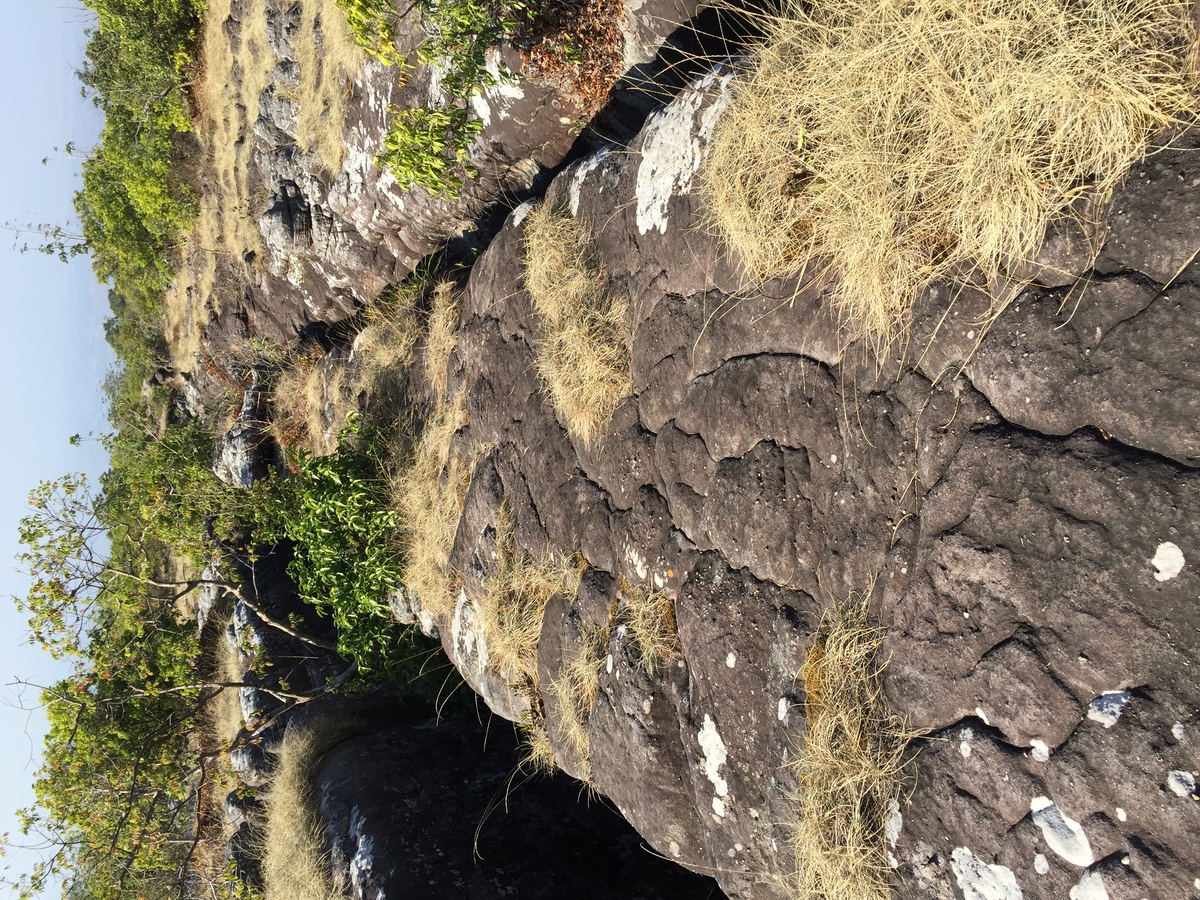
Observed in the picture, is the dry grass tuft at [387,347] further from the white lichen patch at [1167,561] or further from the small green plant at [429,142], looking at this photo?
the white lichen patch at [1167,561]

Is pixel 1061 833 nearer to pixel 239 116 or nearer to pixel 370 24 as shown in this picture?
pixel 370 24

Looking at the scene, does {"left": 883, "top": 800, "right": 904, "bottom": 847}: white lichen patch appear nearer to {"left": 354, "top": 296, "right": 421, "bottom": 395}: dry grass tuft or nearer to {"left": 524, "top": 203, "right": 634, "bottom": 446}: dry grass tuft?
{"left": 524, "top": 203, "right": 634, "bottom": 446}: dry grass tuft

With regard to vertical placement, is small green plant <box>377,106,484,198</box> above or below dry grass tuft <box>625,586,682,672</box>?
above

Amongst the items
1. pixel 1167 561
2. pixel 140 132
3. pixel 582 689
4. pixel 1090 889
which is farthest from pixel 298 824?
pixel 140 132

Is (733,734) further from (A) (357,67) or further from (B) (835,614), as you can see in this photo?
(A) (357,67)

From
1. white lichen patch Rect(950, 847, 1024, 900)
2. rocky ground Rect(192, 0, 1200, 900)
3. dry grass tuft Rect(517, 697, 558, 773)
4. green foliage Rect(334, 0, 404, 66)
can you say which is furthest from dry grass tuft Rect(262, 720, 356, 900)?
green foliage Rect(334, 0, 404, 66)

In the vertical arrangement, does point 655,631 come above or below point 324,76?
below
